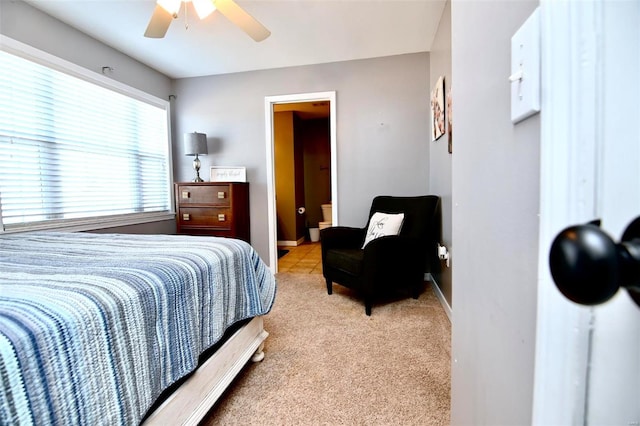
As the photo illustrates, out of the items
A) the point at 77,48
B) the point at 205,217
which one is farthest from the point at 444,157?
the point at 77,48

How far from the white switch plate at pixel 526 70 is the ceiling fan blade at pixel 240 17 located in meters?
1.79

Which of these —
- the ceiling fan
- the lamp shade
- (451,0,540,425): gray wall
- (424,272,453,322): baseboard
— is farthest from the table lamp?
(451,0,540,425): gray wall

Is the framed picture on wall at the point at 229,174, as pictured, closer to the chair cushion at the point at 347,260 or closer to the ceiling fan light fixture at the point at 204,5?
the chair cushion at the point at 347,260

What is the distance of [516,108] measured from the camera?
42 centimetres

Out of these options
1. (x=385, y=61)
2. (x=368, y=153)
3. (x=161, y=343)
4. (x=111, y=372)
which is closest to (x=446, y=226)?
(x=368, y=153)

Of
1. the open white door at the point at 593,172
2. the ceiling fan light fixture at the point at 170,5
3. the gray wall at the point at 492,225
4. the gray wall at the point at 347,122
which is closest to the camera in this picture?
the open white door at the point at 593,172

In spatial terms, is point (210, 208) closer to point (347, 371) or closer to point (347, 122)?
point (347, 122)

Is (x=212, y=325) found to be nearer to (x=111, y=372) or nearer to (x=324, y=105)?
(x=111, y=372)

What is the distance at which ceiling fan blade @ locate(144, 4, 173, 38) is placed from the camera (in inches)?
70.3

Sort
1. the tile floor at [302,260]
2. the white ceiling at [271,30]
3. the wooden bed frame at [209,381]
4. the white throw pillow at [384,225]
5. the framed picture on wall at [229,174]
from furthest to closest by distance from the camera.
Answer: the tile floor at [302,260], the framed picture on wall at [229,174], the white throw pillow at [384,225], the white ceiling at [271,30], the wooden bed frame at [209,381]

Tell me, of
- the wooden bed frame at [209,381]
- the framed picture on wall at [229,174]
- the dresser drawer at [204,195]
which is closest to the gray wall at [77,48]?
the dresser drawer at [204,195]

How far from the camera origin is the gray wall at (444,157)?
2269 millimetres

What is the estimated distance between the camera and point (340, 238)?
9.27 feet

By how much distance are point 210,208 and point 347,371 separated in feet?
A: 7.64
